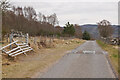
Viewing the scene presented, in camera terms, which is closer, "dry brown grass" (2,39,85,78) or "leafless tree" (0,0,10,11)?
"dry brown grass" (2,39,85,78)

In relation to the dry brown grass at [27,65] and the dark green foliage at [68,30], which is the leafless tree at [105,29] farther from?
the dry brown grass at [27,65]

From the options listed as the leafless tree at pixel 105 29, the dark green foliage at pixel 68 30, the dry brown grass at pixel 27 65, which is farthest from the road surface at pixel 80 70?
the dark green foliage at pixel 68 30

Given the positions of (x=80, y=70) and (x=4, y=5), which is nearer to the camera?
(x=80, y=70)

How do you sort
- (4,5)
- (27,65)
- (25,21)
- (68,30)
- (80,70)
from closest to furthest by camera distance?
1. (80,70)
2. (27,65)
3. (4,5)
4. (25,21)
5. (68,30)

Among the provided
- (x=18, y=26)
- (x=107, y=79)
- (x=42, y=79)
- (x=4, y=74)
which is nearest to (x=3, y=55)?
(x=4, y=74)

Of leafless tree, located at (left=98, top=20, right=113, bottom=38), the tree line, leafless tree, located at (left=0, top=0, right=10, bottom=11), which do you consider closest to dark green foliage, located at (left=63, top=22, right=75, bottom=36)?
the tree line

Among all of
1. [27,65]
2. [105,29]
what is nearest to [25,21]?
[105,29]

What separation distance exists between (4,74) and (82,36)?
116298mm

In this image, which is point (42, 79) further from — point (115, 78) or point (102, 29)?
point (102, 29)

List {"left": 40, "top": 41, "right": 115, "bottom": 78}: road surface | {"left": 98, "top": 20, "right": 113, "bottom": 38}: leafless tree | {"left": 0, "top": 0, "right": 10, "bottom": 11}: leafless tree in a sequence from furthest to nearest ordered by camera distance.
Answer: {"left": 98, "top": 20, "right": 113, "bottom": 38}: leafless tree, {"left": 0, "top": 0, "right": 10, "bottom": 11}: leafless tree, {"left": 40, "top": 41, "right": 115, "bottom": 78}: road surface

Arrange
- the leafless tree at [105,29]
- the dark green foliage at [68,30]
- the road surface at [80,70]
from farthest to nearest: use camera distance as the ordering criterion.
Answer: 1. the dark green foliage at [68,30]
2. the leafless tree at [105,29]
3. the road surface at [80,70]

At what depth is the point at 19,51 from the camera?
16.4 metres

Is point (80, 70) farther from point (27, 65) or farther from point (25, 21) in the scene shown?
point (25, 21)

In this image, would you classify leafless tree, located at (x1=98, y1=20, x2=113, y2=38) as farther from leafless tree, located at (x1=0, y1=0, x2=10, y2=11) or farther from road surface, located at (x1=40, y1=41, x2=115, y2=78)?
road surface, located at (x1=40, y1=41, x2=115, y2=78)
